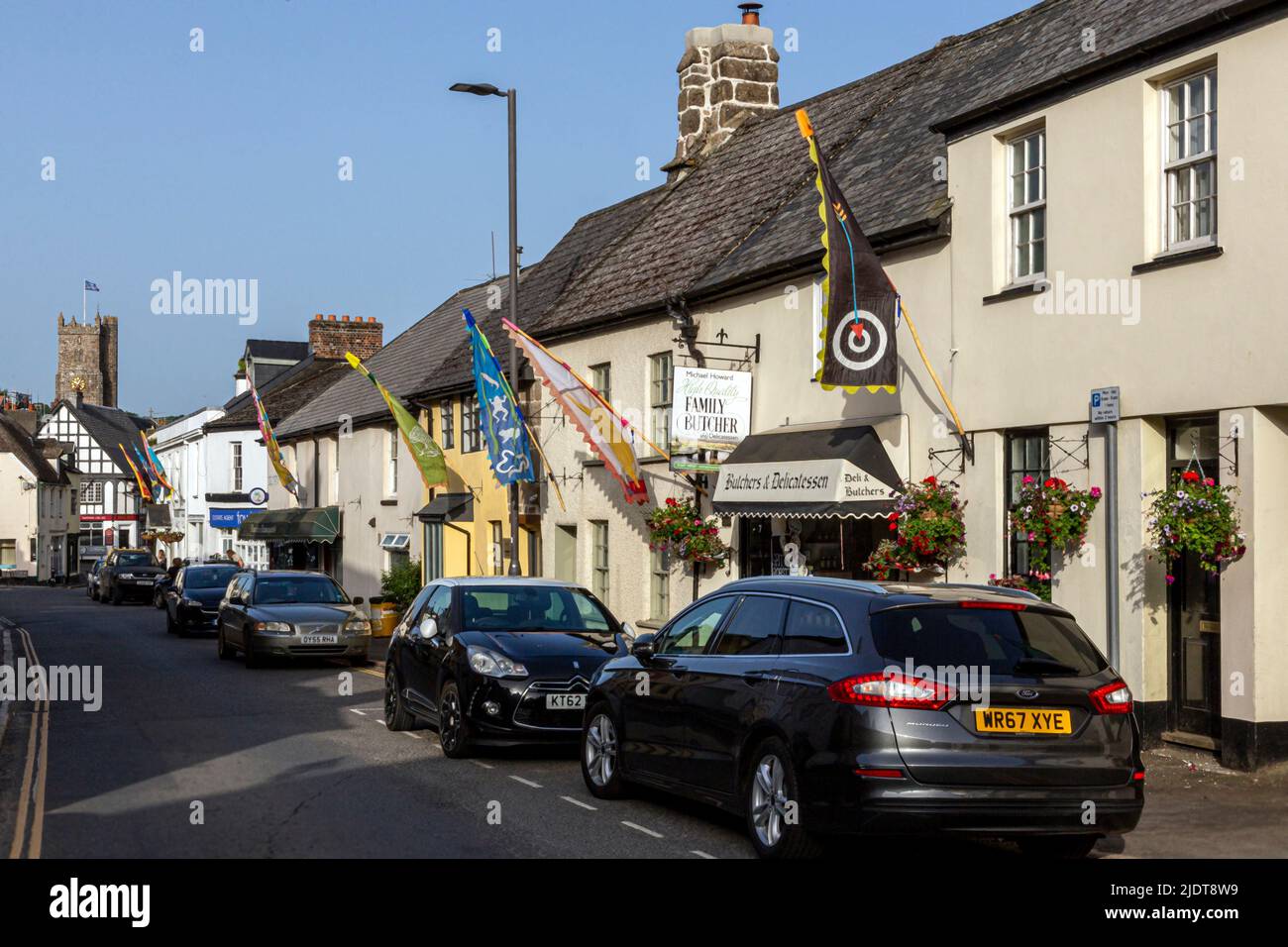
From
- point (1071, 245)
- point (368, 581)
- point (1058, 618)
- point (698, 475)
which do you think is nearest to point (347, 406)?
point (368, 581)

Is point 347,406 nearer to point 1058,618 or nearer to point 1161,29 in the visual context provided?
point 1161,29

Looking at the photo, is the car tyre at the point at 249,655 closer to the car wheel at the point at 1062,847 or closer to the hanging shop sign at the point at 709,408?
the hanging shop sign at the point at 709,408

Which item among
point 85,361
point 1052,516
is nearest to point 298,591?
point 1052,516

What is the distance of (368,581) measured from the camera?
130ft

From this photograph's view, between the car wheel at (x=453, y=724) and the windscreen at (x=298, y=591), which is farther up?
the windscreen at (x=298, y=591)

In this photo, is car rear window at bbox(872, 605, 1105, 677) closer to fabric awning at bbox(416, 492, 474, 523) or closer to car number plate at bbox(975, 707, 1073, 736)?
car number plate at bbox(975, 707, 1073, 736)

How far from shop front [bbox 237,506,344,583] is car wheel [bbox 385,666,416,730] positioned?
2435 centimetres

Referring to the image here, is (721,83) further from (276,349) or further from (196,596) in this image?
(276,349)

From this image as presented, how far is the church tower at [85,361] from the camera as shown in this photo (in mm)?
142250

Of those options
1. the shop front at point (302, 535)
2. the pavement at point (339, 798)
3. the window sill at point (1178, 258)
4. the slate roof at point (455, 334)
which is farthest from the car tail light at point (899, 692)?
the shop front at point (302, 535)

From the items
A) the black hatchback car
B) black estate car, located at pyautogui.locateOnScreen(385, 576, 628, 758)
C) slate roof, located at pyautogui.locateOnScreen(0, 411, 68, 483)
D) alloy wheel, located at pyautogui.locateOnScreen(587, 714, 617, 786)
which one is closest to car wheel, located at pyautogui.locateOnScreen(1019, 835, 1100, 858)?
the black hatchback car
